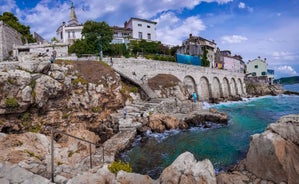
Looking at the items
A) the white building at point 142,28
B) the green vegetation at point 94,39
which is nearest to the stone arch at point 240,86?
the white building at point 142,28

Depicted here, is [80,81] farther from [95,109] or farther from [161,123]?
[161,123]

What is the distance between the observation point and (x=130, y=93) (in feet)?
81.1

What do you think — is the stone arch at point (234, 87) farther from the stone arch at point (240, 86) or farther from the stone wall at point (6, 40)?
the stone wall at point (6, 40)

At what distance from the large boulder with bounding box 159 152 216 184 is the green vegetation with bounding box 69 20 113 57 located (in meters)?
27.6

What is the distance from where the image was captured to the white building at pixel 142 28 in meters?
48.1

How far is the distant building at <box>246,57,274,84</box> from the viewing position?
7096cm

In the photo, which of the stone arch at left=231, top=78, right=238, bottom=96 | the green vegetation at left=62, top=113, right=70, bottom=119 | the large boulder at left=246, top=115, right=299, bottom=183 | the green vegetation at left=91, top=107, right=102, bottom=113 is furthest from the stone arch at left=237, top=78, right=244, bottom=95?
the green vegetation at left=62, top=113, right=70, bottom=119

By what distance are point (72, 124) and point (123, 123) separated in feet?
18.0

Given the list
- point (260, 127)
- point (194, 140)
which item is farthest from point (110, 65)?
point (260, 127)

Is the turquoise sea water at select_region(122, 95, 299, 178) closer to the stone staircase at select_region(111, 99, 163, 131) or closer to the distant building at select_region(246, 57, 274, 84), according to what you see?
the stone staircase at select_region(111, 99, 163, 131)

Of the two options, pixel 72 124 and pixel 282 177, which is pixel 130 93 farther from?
pixel 282 177

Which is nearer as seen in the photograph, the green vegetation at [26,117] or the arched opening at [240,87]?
the green vegetation at [26,117]

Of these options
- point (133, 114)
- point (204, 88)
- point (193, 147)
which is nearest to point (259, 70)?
point (204, 88)

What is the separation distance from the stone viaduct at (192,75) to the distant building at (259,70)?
813 inches
